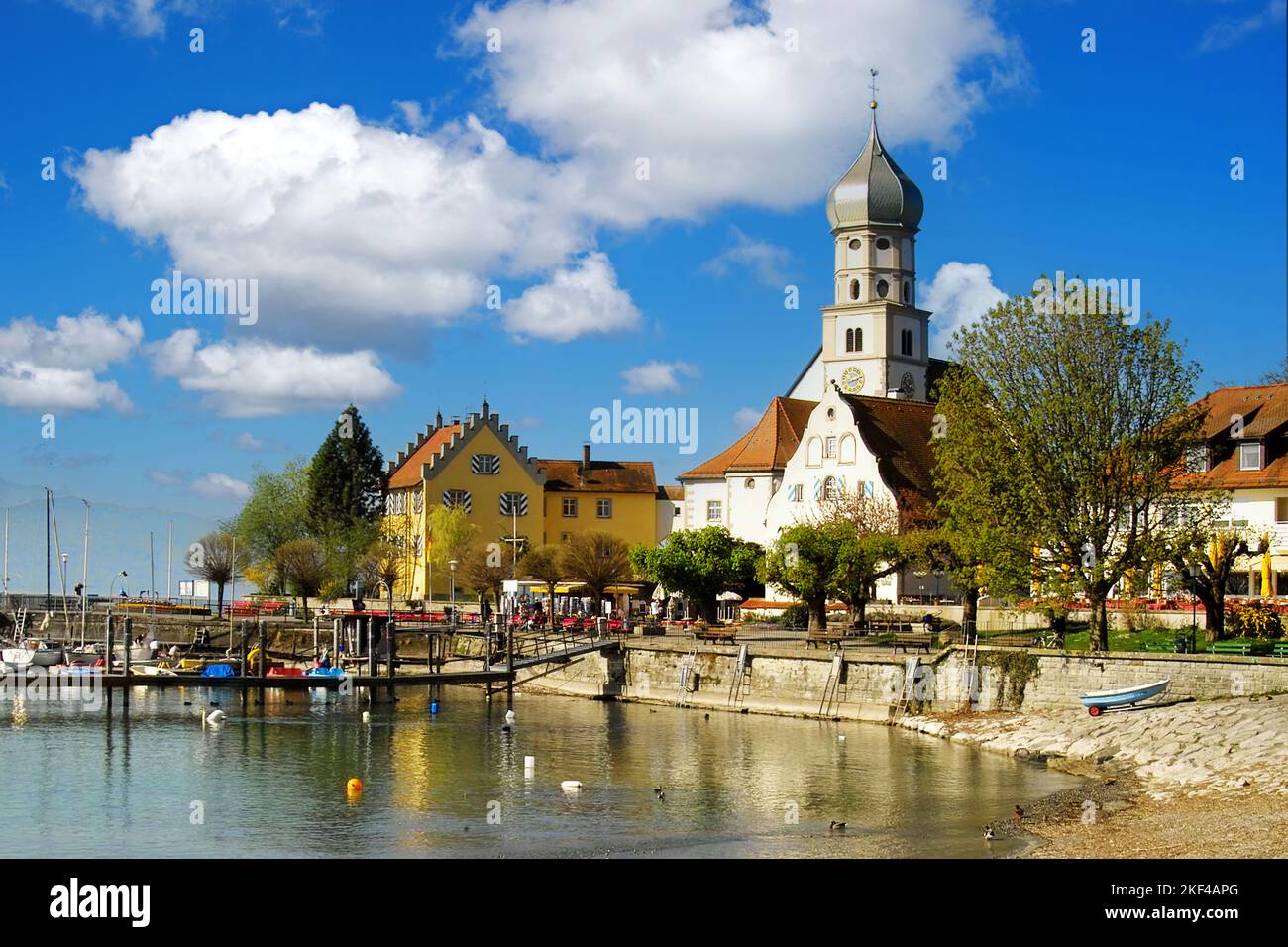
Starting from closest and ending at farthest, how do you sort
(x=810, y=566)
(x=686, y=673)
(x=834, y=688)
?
(x=834, y=688) < (x=686, y=673) < (x=810, y=566)

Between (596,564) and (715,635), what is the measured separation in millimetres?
26254

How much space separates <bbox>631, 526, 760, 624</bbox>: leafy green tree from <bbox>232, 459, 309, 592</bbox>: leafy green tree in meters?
42.9

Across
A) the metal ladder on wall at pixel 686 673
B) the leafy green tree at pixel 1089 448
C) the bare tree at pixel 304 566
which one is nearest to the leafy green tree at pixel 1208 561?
the leafy green tree at pixel 1089 448

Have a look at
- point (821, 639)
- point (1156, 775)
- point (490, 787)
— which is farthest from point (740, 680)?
point (1156, 775)

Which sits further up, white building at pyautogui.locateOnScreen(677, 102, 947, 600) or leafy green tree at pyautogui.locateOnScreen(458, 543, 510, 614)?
white building at pyautogui.locateOnScreen(677, 102, 947, 600)

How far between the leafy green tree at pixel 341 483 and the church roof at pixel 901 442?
37211 mm

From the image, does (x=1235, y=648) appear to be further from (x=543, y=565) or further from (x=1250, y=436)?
(x=543, y=565)

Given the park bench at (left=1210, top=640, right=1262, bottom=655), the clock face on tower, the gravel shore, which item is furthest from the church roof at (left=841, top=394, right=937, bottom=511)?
the gravel shore

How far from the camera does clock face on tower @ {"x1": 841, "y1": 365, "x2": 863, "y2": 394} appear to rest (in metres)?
107

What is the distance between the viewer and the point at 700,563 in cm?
7050

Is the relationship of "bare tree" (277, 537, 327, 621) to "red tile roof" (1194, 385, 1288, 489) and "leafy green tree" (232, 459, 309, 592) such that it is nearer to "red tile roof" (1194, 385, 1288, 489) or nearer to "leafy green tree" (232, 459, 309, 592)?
"leafy green tree" (232, 459, 309, 592)

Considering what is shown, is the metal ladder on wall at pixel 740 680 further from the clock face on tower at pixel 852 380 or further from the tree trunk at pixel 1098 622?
the clock face on tower at pixel 852 380
